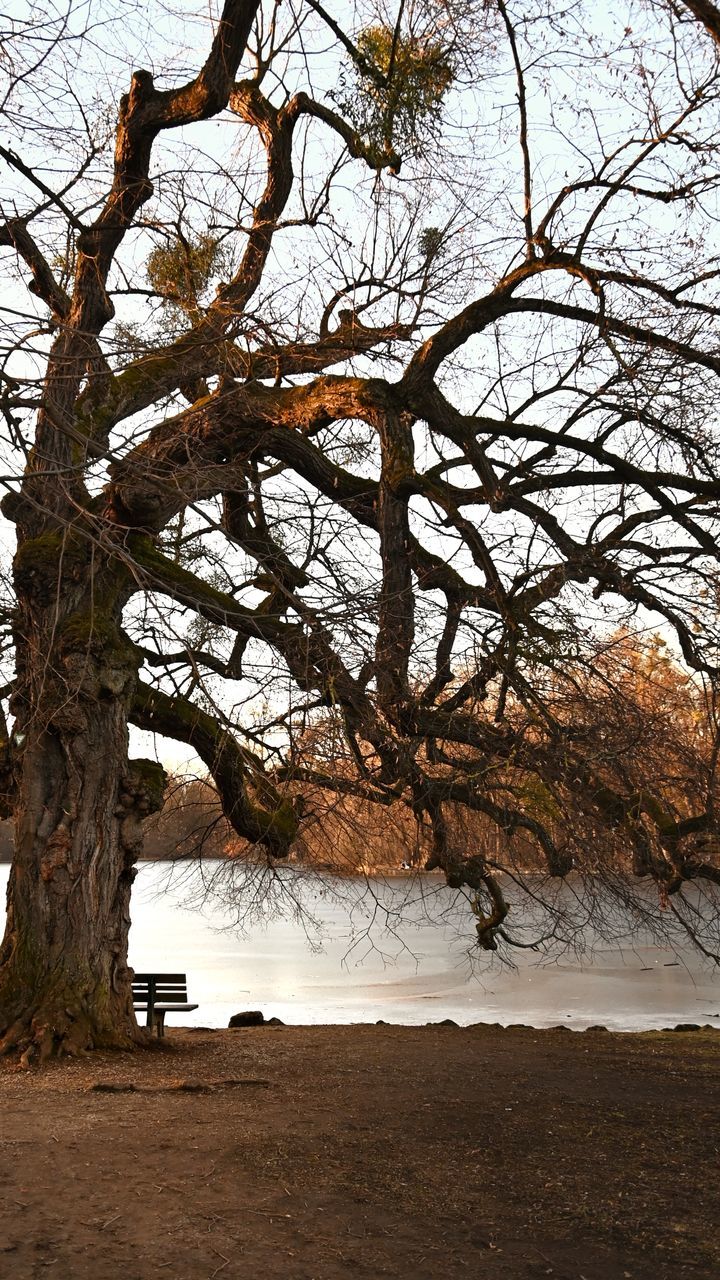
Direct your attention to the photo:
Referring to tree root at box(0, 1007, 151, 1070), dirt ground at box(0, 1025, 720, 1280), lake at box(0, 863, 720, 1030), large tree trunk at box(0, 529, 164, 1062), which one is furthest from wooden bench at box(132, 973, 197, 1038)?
dirt ground at box(0, 1025, 720, 1280)

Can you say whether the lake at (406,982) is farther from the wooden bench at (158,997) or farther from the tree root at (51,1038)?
the tree root at (51,1038)

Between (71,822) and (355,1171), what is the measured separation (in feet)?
13.0

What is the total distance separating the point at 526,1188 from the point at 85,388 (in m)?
6.87

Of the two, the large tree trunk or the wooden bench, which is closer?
the large tree trunk

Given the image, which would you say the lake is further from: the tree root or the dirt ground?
the dirt ground

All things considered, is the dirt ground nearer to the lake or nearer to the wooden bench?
the wooden bench

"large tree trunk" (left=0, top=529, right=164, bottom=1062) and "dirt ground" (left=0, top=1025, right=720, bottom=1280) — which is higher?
"large tree trunk" (left=0, top=529, right=164, bottom=1062)

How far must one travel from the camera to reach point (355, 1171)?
16.2ft

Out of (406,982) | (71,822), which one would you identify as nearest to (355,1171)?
(71,822)

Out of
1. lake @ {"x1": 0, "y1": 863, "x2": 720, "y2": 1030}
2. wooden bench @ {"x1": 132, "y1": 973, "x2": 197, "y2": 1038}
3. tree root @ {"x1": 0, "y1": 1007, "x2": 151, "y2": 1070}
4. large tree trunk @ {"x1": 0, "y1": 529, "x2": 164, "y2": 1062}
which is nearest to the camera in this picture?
tree root @ {"x1": 0, "y1": 1007, "x2": 151, "y2": 1070}

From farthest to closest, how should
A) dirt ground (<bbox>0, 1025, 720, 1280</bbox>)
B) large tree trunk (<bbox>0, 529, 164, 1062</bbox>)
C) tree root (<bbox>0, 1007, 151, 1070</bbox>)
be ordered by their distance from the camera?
1. large tree trunk (<bbox>0, 529, 164, 1062</bbox>)
2. tree root (<bbox>0, 1007, 151, 1070</bbox>)
3. dirt ground (<bbox>0, 1025, 720, 1280</bbox>)

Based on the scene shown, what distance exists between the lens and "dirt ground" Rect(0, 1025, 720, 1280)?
4.02m

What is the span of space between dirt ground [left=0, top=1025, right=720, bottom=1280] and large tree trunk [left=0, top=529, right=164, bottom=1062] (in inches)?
17.7

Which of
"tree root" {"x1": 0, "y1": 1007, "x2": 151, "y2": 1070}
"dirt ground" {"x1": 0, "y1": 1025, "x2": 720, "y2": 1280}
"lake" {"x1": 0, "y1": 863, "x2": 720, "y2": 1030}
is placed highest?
"lake" {"x1": 0, "y1": 863, "x2": 720, "y2": 1030}
